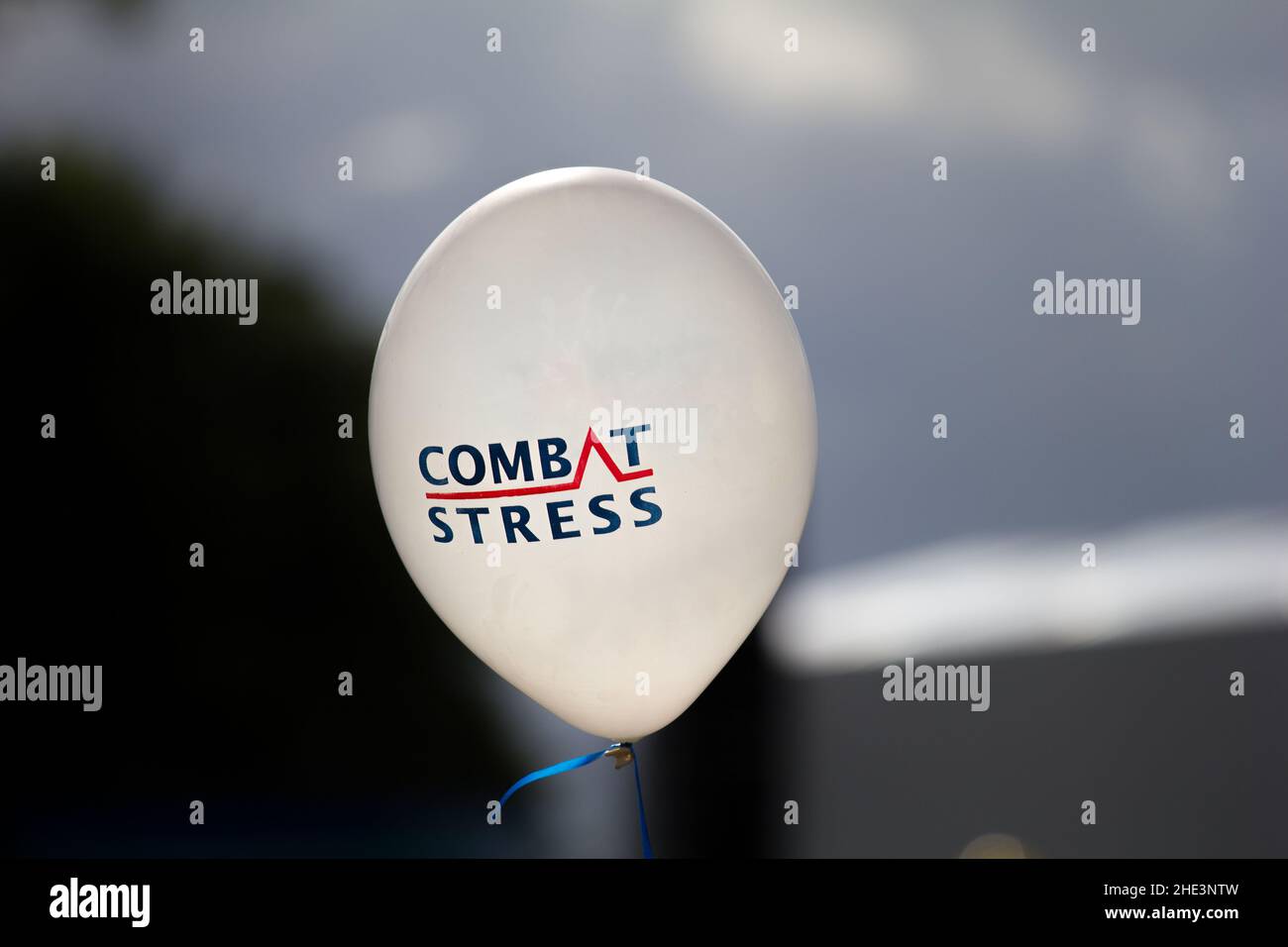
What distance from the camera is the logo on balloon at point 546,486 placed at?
118cm

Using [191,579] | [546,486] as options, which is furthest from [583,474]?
[191,579]

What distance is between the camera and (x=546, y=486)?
1.18 meters

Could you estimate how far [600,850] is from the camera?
2.22 metres

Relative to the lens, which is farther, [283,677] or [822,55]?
[283,677]

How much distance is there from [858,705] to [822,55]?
1.27 metres

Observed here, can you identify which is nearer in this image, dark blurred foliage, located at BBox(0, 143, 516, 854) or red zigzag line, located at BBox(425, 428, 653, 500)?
red zigzag line, located at BBox(425, 428, 653, 500)

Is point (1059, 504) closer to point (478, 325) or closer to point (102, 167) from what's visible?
point (478, 325)

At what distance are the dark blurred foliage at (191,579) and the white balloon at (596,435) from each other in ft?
3.40

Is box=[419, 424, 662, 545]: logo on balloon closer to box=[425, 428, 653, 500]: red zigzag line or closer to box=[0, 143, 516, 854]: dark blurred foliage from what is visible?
box=[425, 428, 653, 500]: red zigzag line

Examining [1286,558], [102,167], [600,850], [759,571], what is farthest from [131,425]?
[1286,558]

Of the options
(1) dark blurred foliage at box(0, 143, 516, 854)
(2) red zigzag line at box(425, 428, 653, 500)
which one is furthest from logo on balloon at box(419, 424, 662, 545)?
(1) dark blurred foliage at box(0, 143, 516, 854)

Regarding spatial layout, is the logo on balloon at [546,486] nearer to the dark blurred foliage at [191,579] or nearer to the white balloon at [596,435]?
the white balloon at [596,435]

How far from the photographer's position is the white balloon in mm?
1184

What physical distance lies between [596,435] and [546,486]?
0.26 ft
